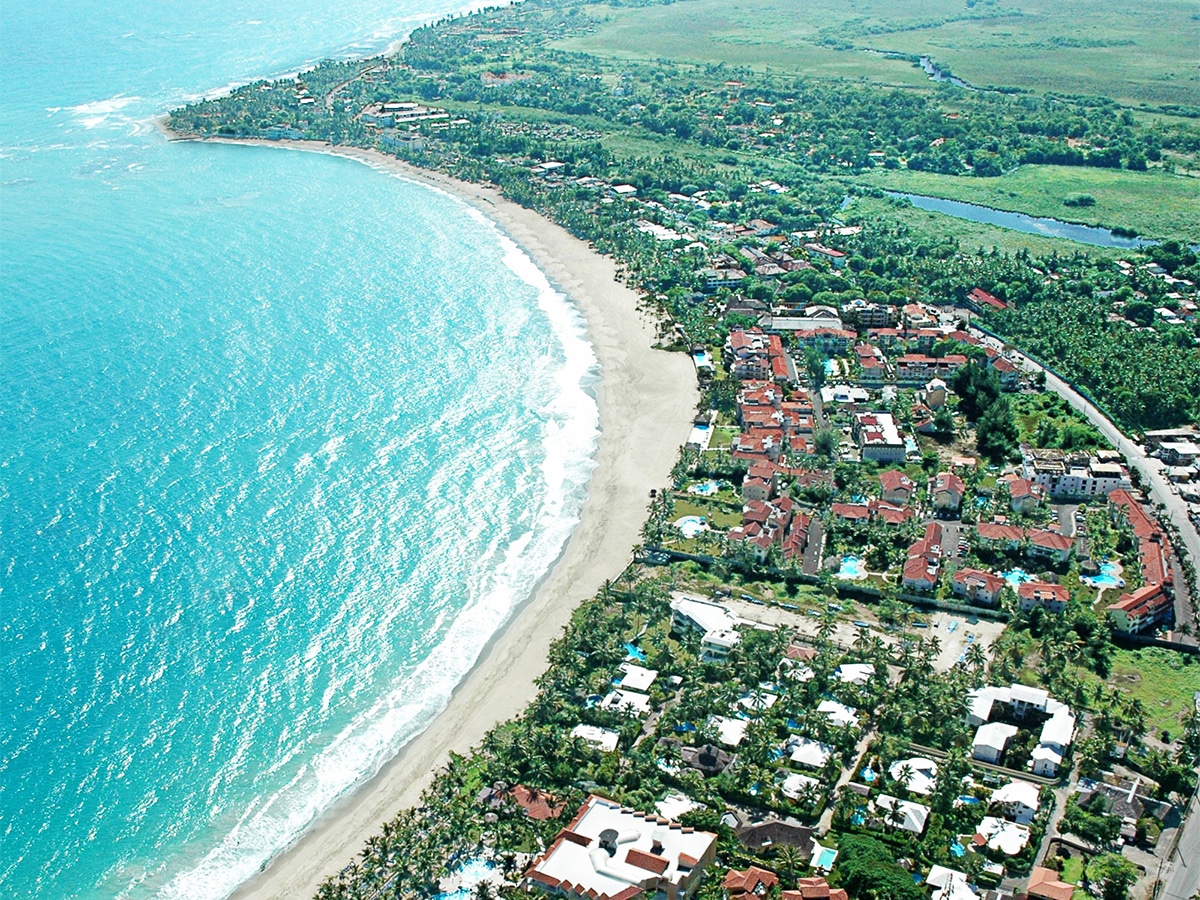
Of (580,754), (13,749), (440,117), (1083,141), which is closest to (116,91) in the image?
(440,117)

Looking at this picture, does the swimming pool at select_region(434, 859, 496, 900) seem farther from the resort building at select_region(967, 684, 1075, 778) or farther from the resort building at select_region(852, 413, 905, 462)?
the resort building at select_region(852, 413, 905, 462)

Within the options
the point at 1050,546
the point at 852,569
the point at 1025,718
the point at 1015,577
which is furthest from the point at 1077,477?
the point at 1025,718

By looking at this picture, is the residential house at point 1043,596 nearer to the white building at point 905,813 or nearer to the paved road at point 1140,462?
the paved road at point 1140,462

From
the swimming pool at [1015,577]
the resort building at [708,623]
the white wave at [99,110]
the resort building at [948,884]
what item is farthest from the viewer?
the white wave at [99,110]

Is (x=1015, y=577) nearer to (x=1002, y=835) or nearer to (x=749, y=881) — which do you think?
(x=1002, y=835)

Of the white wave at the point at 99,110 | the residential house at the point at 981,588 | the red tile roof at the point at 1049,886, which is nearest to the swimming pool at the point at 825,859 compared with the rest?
the red tile roof at the point at 1049,886

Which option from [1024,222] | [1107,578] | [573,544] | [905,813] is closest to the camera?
[905,813]

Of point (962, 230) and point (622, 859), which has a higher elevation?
point (962, 230)
